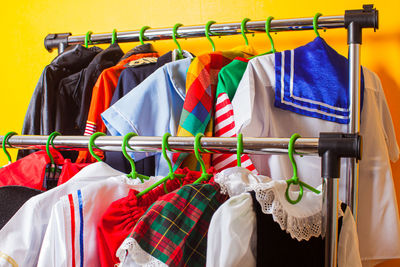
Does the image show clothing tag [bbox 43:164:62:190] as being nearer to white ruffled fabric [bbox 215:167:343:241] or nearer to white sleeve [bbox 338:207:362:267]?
white ruffled fabric [bbox 215:167:343:241]

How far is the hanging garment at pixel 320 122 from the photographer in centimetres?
121

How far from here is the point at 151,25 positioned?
5.87 ft

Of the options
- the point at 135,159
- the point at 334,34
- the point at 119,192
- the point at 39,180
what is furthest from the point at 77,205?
the point at 334,34

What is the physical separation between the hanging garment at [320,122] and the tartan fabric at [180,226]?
1.19 ft

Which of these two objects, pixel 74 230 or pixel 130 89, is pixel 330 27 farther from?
pixel 74 230

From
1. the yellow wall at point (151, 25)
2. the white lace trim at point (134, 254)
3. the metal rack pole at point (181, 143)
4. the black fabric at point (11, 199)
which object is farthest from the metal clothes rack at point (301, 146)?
the yellow wall at point (151, 25)

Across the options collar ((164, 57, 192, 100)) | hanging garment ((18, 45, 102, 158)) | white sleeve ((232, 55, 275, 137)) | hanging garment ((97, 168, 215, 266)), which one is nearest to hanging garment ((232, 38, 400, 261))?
white sleeve ((232, 55, 275, 137))

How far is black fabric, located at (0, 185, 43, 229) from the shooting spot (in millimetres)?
954

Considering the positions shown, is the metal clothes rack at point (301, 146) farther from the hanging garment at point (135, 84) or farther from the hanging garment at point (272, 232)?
the hanging garment at point (135, 84)

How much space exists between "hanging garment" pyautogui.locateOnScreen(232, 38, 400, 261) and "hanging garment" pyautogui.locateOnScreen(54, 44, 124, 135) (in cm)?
46

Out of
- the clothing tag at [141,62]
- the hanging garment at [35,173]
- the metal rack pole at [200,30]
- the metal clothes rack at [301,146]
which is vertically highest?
the metal rack pole at [200,30]

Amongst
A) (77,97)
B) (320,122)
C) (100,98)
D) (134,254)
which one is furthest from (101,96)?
(134,254)

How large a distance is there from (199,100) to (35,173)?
41cm

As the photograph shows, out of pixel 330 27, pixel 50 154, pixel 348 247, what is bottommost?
pixel 348 247
